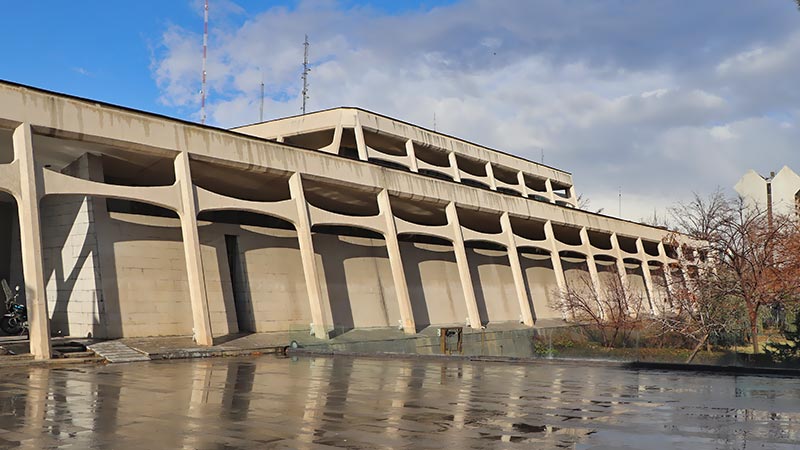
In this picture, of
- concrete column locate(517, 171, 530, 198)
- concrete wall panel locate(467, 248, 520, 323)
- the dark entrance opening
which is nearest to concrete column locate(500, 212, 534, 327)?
concrete wall panel locate(467, 248, 520, 323)

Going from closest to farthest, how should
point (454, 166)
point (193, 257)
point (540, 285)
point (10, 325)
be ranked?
point (10, 325), point (193, 257), point (454, 166), point (540, 285)

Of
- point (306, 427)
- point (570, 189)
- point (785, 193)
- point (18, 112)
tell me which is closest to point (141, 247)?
point (18, 112)

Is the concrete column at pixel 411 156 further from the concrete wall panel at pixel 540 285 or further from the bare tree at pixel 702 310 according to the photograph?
the bare tree at pixel 702 310

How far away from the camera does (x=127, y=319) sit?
26766mm

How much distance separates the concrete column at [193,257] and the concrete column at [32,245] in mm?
5379

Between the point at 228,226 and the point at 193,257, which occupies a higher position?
the point at 228,226

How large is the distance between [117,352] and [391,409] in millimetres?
13979

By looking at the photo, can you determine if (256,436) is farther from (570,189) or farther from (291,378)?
(570,189)

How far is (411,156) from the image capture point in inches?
1917

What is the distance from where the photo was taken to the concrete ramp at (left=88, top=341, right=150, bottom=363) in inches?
845

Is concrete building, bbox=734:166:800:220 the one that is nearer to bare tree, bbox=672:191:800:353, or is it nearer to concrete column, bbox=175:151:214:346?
bare tree, bbox=672:191:800:353

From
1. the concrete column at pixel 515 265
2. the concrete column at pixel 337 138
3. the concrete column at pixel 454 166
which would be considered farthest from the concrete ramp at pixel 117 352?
the concrete column at pixel 454 166

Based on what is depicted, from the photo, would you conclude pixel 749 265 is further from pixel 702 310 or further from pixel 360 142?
pixel 360 142

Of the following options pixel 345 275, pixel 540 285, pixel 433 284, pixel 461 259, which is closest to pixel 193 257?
pixel 345 275
